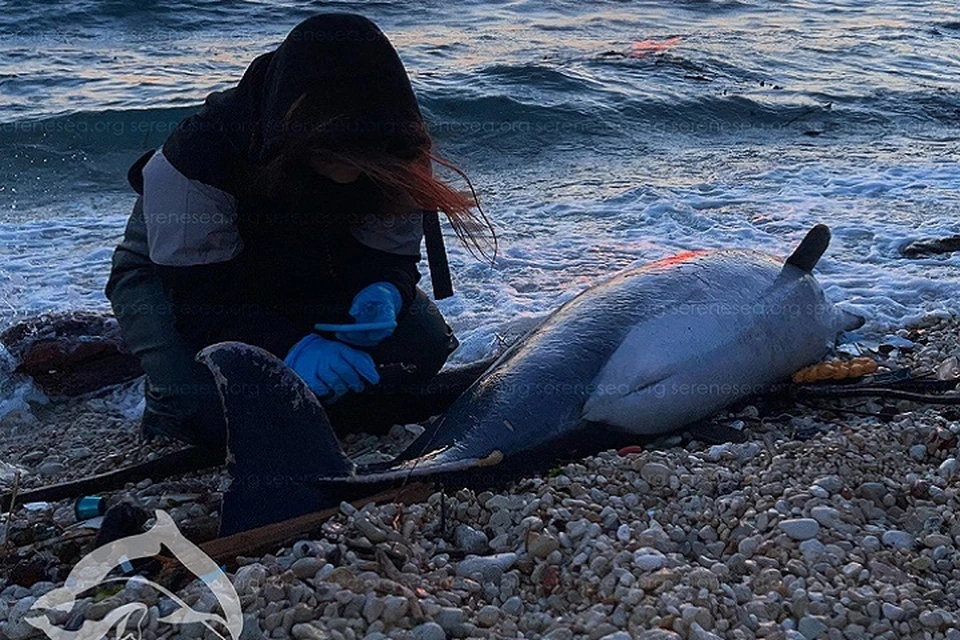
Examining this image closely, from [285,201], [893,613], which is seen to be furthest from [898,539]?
[285,201]

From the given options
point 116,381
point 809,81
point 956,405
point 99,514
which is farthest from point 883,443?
point 809,81

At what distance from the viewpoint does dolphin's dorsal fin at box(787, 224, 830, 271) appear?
4941 millimetres

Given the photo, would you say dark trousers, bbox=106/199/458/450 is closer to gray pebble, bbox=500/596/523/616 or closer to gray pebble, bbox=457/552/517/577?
gray pebble, bbox=457/552/517/577

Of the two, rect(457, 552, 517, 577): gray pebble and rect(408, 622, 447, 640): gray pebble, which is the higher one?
rect(408, 622, 447, 640): gray pebble

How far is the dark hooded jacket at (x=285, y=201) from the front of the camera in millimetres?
3496

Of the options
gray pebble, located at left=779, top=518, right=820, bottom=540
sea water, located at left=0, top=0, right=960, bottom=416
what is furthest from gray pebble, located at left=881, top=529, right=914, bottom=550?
sea water, located at left=0, top=0, right=960, bottom=416

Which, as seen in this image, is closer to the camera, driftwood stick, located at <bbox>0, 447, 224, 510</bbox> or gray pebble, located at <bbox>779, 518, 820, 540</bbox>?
gray pebble, located at <bbox>779, 518, 820, 540</bbox>

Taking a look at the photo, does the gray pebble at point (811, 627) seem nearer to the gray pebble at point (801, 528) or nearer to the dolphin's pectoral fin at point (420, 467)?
the gray pebble at point (801, 528)

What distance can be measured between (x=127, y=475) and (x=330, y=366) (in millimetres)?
859

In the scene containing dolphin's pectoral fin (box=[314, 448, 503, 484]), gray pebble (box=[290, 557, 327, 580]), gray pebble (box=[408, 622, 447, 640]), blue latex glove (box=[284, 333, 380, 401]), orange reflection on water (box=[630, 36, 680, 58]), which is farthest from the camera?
orange reflection on water (box=[630, 36, 680, 58])

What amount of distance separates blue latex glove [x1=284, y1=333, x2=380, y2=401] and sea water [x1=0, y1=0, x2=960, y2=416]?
1.72 m

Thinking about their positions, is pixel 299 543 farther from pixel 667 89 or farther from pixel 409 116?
pixel 667 89

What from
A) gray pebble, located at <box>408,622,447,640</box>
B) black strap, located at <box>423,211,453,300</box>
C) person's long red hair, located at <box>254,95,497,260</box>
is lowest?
gray pebble, located at <box>408,622,447,640</box>

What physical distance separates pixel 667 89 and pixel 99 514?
34.8 feet
